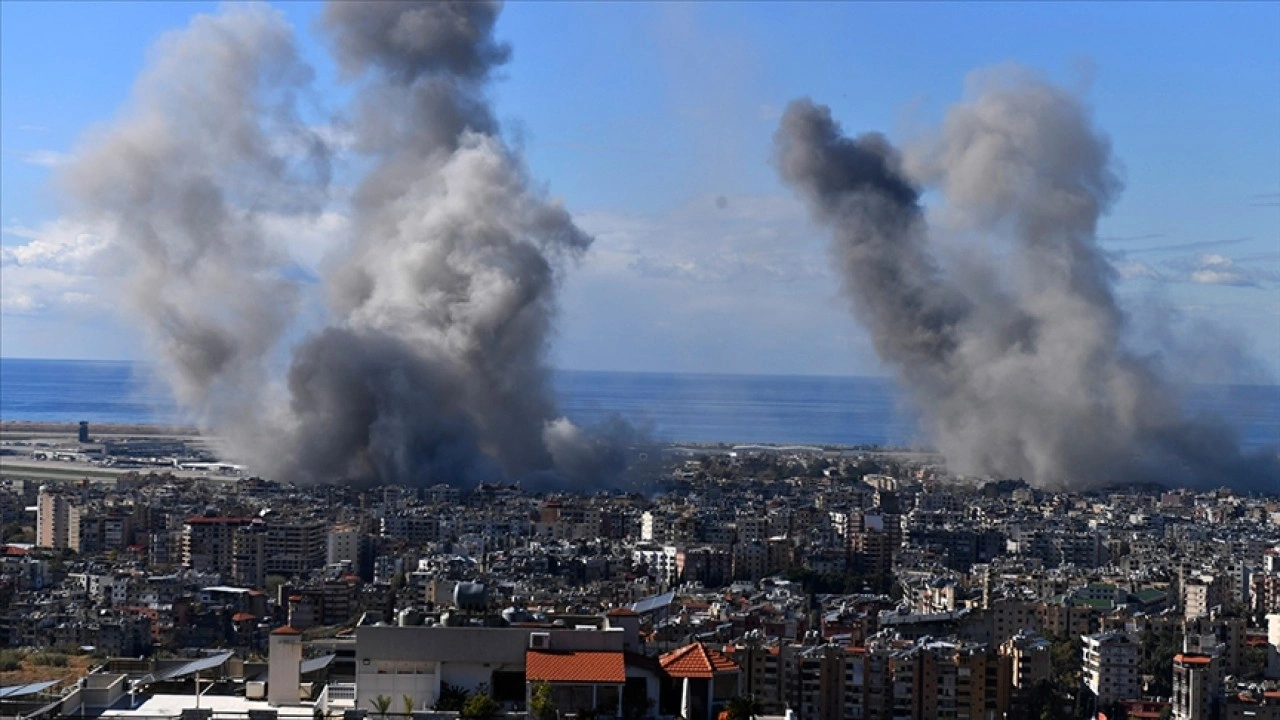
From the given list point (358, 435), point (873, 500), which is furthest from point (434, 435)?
point (873, 500)

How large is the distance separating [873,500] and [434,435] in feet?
35.7

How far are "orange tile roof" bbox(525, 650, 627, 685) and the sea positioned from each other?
47.3 metres

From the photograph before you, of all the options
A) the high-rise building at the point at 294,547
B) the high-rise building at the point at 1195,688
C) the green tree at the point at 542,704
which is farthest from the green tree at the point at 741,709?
the high-rise building at the point at 294,547

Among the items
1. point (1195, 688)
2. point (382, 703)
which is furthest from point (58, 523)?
point (382, 703)

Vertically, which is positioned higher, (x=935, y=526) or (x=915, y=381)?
(x=915, y=381)

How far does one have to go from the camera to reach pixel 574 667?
908cm

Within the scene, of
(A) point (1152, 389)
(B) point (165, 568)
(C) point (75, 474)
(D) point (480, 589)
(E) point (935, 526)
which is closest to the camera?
(D) point (480, 589)

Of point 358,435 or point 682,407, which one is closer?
point 358,435

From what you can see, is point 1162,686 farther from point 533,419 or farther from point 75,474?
point 75,474

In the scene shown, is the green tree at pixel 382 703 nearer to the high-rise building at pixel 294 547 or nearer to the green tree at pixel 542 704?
the green tree at pixel 542 704

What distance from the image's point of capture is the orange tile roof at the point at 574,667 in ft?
29.5

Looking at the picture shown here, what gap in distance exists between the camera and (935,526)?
143 ft

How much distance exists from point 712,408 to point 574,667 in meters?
118

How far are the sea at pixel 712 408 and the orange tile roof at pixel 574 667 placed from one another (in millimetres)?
47263
